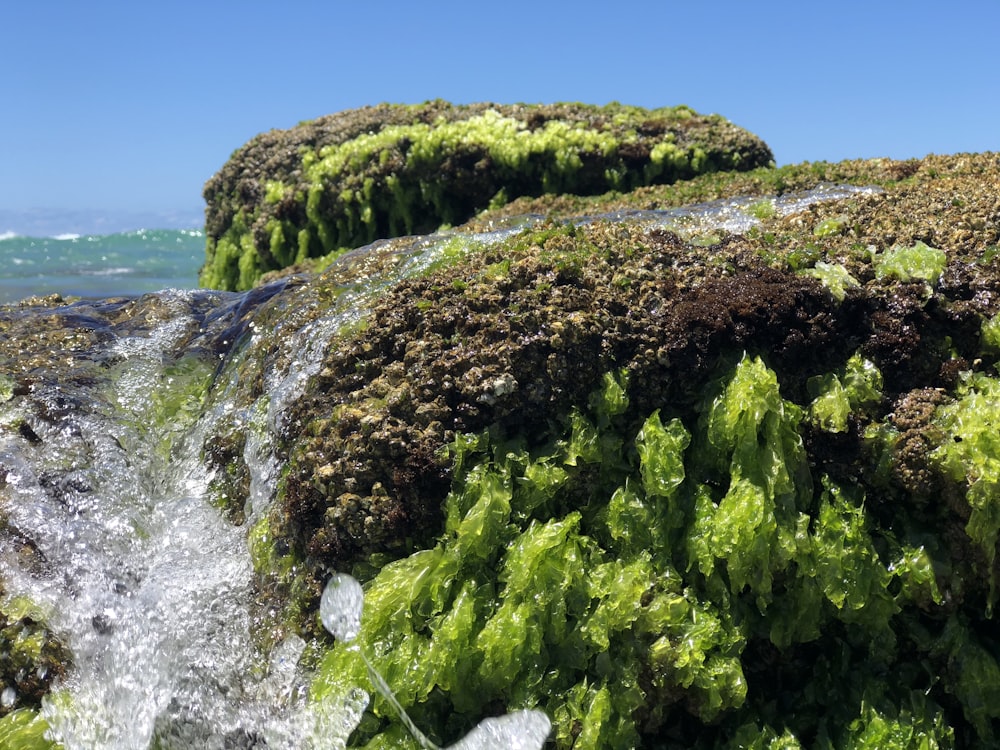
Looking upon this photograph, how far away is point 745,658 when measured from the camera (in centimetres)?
383

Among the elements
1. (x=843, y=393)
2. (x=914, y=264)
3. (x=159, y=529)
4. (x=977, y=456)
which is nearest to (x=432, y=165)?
(x=159, y=529)

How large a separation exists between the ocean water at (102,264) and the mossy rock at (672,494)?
44.5 feet

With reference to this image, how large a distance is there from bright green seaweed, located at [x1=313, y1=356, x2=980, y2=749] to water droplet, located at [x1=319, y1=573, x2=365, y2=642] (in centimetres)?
8

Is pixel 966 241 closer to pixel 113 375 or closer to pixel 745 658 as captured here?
pixel 745 658

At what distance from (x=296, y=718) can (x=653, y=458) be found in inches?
77.9

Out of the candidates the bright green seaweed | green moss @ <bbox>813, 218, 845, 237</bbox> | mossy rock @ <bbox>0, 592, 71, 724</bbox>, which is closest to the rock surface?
the bright green seaweed

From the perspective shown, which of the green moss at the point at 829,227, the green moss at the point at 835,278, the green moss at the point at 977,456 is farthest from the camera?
the green moss at the point at 829,227

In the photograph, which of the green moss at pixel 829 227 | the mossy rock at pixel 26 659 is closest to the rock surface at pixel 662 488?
the green moss at pixel 829 227

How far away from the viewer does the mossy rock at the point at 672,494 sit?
3658mm

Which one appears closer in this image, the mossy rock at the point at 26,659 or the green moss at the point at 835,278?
the mossy rock at the point at 26,659

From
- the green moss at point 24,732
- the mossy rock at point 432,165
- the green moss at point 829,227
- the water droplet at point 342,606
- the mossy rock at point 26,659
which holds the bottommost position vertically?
the green moss at point 24,732

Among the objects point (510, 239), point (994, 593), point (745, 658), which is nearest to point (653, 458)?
point (745, 658)

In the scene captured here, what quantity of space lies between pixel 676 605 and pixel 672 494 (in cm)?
52

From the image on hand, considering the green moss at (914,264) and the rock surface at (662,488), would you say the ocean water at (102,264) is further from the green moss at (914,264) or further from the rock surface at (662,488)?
the green moss at (914,264)
